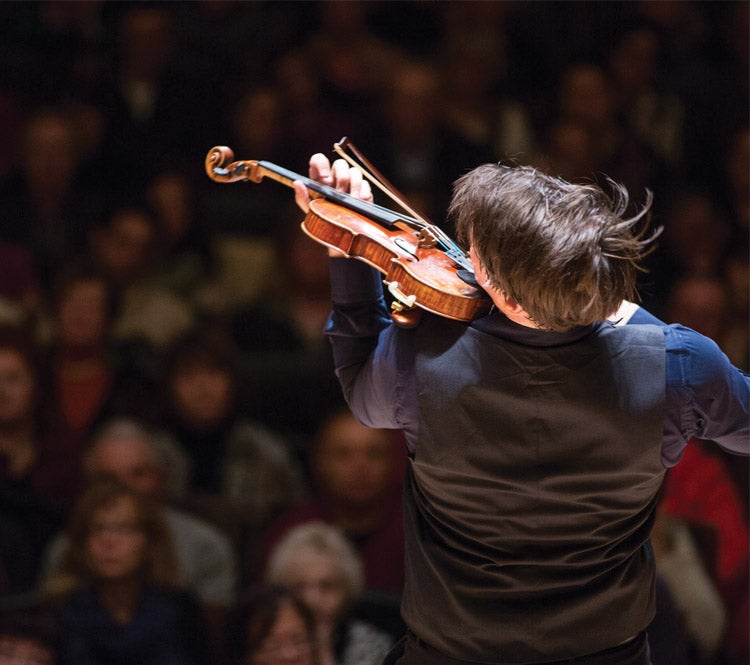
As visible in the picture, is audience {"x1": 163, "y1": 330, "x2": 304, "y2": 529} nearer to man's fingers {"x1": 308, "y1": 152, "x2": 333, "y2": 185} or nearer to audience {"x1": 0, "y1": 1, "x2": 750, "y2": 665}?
audience {"x1": 0, "y1": 1, "x2": 750, "y2": 665}

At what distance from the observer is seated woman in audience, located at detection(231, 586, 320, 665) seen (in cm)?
296

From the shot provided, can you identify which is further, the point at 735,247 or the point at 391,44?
the point at 391,44

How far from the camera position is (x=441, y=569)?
156 centimetres

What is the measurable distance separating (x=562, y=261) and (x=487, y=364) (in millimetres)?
176

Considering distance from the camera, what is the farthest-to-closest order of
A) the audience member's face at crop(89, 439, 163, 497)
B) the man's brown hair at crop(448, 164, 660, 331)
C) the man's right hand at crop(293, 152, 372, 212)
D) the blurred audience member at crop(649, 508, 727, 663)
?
the audience member's face at crop(89, 439, 163, 497) < the blurred audience member at crop(649, 508, 727, 663) < the man's right hand at crop(293, 152, 372, 212) < the man's brown hair at crop(448, 164, 660, 331)

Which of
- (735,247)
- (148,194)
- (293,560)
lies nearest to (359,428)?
(293,560)

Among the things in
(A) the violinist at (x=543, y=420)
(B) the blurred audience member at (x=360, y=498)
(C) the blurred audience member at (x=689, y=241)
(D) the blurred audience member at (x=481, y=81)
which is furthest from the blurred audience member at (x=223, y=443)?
(A) the violinist at (x=543, y=420)

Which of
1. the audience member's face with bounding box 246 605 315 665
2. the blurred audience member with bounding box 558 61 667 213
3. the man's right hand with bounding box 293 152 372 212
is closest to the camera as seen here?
the man's right hand with bounding box 293 152 372 212

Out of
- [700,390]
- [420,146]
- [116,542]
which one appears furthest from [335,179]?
[420,146]

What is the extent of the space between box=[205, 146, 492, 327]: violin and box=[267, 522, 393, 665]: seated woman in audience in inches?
60.1

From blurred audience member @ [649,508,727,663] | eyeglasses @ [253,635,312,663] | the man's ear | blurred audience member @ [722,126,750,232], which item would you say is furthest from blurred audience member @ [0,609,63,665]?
blurred audience member @ [722,126,750,232]

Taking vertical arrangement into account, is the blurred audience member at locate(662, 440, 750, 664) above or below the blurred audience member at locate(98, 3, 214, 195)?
below

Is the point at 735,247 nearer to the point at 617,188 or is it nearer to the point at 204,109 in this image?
the point at 204,109

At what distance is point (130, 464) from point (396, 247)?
6.41 feet
